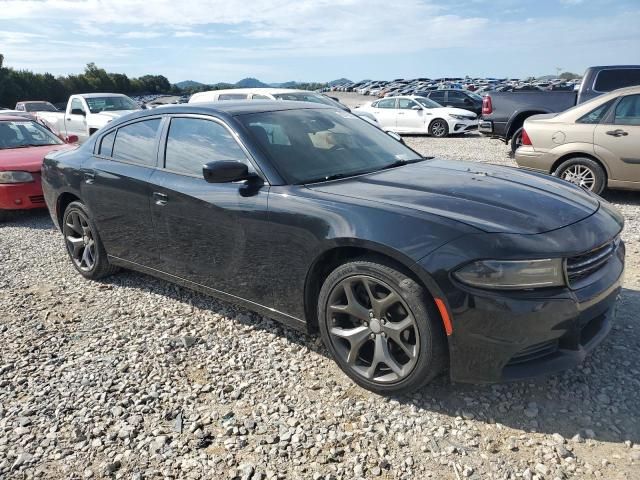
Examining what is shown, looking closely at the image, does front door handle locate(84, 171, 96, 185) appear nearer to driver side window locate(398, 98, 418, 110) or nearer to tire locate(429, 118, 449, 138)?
tire locate(429, 118, 449, 138)

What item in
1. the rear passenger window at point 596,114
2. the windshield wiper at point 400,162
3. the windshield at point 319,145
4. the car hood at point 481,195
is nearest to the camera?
the car hood at point 481,195

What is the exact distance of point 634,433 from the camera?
97.7 inches

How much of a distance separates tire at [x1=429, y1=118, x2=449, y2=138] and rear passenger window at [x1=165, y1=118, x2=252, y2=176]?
14.6 metres

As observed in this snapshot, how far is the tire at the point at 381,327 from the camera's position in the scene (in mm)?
2596

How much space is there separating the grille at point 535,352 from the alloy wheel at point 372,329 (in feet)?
1.58

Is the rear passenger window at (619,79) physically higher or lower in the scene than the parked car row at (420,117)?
higher

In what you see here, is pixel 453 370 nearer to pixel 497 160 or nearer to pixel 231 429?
pixel 231 429

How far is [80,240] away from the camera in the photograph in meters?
4.86

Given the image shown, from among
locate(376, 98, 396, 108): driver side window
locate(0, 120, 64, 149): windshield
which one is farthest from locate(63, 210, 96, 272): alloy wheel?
locate(376, 98, 396, 108): driver side window

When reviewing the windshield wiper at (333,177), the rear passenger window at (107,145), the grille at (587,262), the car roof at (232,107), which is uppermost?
the car roof at (232,107)

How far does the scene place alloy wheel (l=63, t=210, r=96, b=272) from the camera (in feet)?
15.6

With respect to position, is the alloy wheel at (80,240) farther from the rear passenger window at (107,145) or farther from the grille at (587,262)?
the grille at (587,262)

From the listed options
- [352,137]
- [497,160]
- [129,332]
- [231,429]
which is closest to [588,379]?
[231,429]

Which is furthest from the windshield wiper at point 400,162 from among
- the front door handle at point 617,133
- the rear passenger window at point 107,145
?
the front door handle at point 617,133
